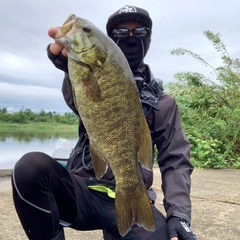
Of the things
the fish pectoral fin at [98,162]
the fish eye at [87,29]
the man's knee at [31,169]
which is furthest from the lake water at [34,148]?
the fish eye at [87,29]

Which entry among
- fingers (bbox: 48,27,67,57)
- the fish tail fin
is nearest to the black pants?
the fish tail fin

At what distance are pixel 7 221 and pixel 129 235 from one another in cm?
147

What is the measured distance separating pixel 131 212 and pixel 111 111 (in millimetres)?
571

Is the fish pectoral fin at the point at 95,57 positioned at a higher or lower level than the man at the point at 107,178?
higher

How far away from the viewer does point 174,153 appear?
236cm

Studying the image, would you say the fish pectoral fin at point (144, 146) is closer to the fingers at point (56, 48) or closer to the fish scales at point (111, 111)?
the fish scales at point (111, 111)

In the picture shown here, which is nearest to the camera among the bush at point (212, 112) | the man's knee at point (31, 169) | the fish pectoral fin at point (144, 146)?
the fish pectoral fin at point (144, 146)

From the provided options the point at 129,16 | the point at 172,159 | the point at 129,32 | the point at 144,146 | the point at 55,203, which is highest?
the point at 129,16

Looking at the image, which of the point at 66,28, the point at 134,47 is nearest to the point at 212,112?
the point at 134,47

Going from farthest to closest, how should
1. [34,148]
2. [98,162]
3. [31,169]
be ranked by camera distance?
[34,148]
[31,169]
[98,162]

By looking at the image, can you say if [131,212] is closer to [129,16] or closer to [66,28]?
[66,28]

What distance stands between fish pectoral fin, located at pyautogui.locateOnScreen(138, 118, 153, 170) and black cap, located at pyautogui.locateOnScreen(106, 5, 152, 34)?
98 centimetres

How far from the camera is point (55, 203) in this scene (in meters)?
2.10

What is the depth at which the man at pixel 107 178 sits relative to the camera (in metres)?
2.03
